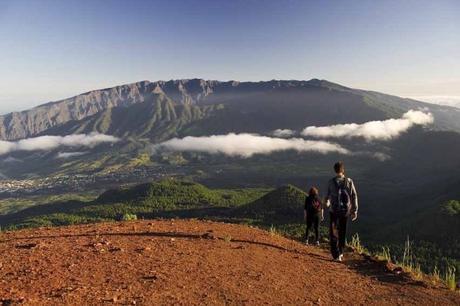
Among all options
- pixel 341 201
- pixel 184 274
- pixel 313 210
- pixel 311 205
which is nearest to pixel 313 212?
pixel 313 210

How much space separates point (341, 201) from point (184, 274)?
675cm

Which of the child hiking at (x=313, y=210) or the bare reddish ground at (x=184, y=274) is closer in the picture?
the bare reddish ground at (x=184, y=274)

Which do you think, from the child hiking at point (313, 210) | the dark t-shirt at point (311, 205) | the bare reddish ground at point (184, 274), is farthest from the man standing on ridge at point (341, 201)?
the dark t-shirt at point (311, 205)

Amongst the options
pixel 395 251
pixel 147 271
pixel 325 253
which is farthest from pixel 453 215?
pixel 147 271

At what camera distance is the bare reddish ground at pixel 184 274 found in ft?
35.4

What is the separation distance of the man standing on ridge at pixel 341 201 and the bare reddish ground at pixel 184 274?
4.28 feet

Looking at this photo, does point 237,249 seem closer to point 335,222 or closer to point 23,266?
point 335,222

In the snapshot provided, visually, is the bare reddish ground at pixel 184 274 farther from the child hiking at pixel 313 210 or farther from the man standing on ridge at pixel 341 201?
the child hiking at pixel 313 210

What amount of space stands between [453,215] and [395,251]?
134 feet

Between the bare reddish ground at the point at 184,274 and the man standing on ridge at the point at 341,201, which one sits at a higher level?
the man standing on ridge at the point at 341,201

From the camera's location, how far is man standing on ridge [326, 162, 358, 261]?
642 inches

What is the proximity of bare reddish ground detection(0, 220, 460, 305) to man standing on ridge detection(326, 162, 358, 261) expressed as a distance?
131 cm

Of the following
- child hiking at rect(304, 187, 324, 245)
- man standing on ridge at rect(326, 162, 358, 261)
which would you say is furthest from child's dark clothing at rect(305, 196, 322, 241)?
man standing on ridge at rect(326, 162, 358, 261)

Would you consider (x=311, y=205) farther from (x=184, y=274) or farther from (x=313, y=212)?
(x=184, y=274)
